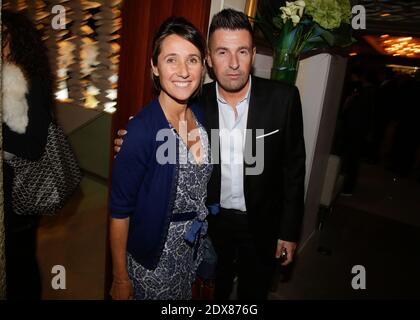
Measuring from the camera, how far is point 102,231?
3.56m

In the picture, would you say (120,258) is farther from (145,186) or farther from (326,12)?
(326,12)

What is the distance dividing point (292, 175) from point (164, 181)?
80cm

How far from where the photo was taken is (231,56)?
5.34 ft

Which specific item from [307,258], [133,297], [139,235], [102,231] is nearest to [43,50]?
[139,235]

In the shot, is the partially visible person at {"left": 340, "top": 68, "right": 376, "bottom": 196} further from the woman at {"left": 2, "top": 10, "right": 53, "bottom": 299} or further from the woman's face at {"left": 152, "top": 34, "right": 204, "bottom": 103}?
the woman at {"left": 2, "top": 10, "right": 53, "bottom": 299}

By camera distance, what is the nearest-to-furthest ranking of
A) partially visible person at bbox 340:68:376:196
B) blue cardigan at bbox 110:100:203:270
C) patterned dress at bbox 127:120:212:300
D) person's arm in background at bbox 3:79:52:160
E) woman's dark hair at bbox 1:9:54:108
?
1. blue cardigan at bbox 110:100:203:270
2. patterned dress at bbox 127:120:212:300
3. person's arm in background at bbox 3:79:52:160
4. woman's dark hair at bbox 1:9:54:108
5. partially visible person at bbox 340:68:376:196

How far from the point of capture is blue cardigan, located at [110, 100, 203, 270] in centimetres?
129

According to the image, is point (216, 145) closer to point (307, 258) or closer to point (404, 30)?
point (404, 30)

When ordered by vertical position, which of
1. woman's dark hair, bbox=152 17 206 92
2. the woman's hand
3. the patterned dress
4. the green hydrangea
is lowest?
the woman's hand

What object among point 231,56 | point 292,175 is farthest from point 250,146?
point 231,56

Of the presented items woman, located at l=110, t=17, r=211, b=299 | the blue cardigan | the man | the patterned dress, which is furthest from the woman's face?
the man

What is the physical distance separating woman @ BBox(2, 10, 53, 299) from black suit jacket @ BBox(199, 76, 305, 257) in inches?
35.2

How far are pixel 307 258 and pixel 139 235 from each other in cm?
272

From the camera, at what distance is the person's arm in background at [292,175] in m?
1.75
